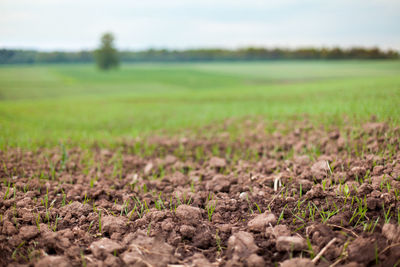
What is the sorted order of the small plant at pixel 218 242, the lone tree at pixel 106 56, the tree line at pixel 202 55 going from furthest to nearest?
the lone tree at pixel 106 56
the tree line at pixel 202 55
the small plant at pixel 218 242

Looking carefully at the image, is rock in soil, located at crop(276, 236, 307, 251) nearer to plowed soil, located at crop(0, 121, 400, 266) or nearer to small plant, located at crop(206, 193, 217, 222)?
plowed soil, located at crop(0, 121, 400, 266)

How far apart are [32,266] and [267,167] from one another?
2647 mm

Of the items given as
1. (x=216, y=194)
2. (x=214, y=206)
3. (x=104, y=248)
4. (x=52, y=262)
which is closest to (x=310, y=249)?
(x=214, y=206)

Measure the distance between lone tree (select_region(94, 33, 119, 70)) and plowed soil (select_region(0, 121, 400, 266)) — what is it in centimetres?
4201

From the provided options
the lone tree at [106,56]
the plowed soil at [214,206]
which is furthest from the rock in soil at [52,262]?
the lone tree at [106,56]

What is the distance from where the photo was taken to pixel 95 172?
389cm

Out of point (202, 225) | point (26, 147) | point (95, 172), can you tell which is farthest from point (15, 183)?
point (202, 225)

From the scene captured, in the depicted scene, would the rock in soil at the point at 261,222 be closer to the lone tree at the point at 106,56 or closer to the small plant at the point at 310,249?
the small plant at the point at 310,249

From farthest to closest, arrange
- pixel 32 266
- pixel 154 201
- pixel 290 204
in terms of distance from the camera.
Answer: pixel 154 201
pixel 290 204
pixel 32 266

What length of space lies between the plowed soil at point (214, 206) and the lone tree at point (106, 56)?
42005mm

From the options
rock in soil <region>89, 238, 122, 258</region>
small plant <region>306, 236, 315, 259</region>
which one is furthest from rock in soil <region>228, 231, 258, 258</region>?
rock in soil <region>89, 238, 122, 258</region>

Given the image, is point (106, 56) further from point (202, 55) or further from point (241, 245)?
point (241, 245)

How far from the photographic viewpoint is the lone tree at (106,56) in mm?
42938

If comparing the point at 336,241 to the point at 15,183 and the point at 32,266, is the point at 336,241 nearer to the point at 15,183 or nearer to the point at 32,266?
the point at 32,266
